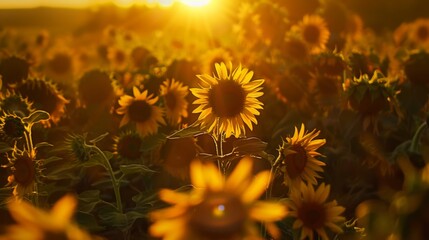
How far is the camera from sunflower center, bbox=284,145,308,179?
2.25 meters

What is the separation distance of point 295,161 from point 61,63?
4.87 meters

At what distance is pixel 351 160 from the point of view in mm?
3432

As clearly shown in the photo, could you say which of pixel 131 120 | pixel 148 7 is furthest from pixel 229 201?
pixel 148 7

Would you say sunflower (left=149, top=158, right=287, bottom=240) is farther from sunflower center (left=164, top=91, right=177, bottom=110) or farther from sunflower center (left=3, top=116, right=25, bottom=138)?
sunflower center (left=164, top=91, right=177, bottom=110)

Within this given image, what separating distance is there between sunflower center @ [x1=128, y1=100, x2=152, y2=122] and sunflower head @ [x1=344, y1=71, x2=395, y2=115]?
1.07m

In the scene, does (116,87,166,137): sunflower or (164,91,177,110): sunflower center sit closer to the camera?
(116,87,166,137): sunflower

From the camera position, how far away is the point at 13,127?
2324 millimetres

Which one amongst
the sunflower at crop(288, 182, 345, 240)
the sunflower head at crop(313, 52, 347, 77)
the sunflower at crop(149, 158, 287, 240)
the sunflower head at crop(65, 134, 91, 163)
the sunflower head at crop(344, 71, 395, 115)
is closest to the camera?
the sunflower at crop(149, 158, 287, 240)

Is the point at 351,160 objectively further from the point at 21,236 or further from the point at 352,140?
the point at 21,236

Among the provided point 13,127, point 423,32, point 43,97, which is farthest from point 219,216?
point 423,32

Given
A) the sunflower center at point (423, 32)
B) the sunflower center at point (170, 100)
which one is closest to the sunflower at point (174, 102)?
the sunflower center at point (170, 100)

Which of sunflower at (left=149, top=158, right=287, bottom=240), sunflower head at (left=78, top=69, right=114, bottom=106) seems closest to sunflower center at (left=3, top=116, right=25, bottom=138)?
sunflower at (left=149, top=158, right=287, bottom=240)

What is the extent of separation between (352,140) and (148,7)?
29.2ft

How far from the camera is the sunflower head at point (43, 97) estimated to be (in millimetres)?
3568
